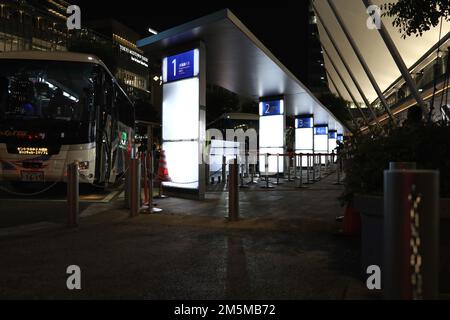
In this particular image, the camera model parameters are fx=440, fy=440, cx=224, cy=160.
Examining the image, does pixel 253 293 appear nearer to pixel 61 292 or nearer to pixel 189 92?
pixel 61 292

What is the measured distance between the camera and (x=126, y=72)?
261 feet

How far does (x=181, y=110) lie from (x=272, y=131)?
995cm

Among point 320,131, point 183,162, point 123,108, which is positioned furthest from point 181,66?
point 320,131

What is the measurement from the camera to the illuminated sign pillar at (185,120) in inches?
444

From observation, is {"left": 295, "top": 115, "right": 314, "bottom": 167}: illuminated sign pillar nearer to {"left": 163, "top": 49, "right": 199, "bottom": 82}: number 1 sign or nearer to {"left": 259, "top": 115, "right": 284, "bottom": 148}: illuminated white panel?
{"left": 259, "top": 115, "right": 284, "bottom": 148}: illuminated white panel

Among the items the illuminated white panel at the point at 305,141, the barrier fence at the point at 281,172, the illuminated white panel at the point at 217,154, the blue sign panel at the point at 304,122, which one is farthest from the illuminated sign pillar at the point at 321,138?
the illuminated white panel at the point at 217,154

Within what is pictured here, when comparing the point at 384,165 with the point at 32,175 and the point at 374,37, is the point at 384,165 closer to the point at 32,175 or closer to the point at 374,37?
the point at 32,175

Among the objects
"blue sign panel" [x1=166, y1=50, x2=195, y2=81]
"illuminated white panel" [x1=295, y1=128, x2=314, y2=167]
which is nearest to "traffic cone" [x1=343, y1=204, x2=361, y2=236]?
"blue sign panel" [x1=166, y1=50, x2=195, y2=81]

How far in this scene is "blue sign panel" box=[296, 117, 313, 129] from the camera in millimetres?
29422

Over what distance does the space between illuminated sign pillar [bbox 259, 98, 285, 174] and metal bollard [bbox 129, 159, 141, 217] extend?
12740 millimetres

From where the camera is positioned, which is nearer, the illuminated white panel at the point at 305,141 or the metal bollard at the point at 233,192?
the metal bollard at the point at 233,192

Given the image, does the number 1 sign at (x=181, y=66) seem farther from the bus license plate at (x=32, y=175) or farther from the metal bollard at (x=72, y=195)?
the metal bollard at (x=72, y=195)

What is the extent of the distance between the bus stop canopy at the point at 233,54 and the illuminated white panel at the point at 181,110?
1.14 m
